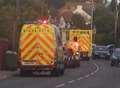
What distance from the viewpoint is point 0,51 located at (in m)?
37.7

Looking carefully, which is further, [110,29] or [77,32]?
[110,29]

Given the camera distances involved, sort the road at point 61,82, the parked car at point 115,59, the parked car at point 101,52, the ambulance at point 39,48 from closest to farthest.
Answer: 1. the road at point 61,82
2. the ambulance at point 39,48
3. the parked car at point 115,59
4. the parked car at point 101,52

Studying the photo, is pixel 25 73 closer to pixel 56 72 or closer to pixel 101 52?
pixel 56 72

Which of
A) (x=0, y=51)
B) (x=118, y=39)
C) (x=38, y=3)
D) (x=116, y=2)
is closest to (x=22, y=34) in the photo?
(x=0, y=51)

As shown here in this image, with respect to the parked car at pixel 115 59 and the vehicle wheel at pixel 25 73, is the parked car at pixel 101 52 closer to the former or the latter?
the parked car at pixel 115 59

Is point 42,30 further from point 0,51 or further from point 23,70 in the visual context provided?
point 0,51

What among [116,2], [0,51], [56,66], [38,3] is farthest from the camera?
[116,2]

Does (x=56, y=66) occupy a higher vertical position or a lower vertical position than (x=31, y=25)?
lower

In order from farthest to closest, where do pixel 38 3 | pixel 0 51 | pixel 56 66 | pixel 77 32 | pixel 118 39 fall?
pixel 118 39 → pixel 38 3 → pixel 77 32 → pixel 0 51 → pixel 56 66

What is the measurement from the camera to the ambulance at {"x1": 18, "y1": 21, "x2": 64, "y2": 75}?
3309 centimetres

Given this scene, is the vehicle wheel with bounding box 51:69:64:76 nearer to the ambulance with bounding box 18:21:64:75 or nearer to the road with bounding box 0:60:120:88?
the ambulance with bounding box 18:21:64:75

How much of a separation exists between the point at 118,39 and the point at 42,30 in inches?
2505

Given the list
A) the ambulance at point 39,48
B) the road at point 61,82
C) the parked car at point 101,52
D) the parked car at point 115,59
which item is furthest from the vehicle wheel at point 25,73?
the parked car at point 101,52

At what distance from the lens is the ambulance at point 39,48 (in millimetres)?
33094
